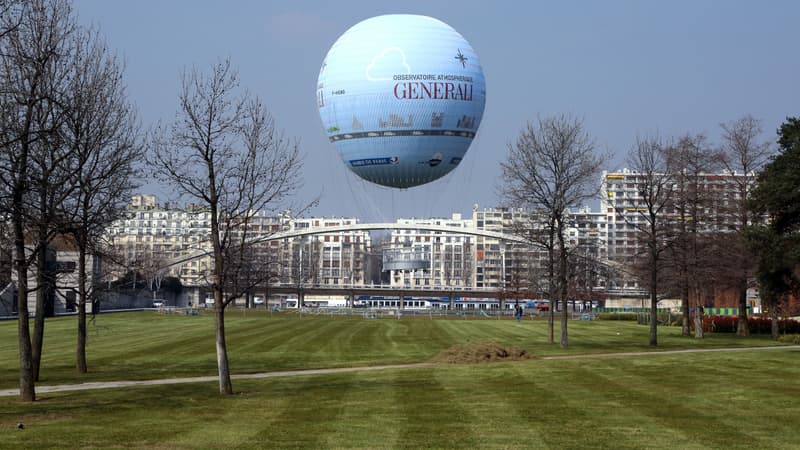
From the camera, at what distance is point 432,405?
22922 millimetres

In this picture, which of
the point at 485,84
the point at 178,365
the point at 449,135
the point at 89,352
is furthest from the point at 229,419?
the point at 485,84

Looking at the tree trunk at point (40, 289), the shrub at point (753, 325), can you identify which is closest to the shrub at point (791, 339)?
the shrub at point (753, 325)

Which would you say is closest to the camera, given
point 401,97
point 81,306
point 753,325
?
point 81,306

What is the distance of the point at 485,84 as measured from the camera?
60750 mm

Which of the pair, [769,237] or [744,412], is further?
[769,237]

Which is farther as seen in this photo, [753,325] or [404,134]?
[753,325]

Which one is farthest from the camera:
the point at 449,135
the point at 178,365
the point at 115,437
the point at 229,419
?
the point at 449,135

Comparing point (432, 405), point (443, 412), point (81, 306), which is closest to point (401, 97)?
point (81, 306)

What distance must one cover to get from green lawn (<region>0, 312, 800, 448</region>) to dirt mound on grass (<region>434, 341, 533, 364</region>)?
1.80 metres

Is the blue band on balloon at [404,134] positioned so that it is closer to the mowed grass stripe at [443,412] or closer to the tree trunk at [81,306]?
the mowed grass stripe at [443,412]

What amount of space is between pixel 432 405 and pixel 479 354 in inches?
596

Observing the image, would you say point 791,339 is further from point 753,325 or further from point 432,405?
point 432,405

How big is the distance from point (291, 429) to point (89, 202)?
16209 mm

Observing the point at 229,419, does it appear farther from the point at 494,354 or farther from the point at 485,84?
the point at 485,84
